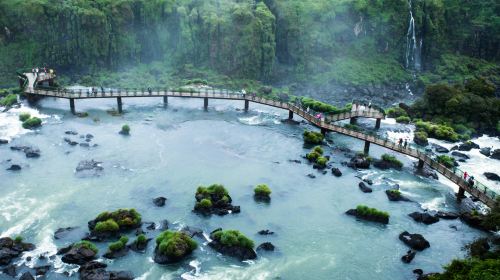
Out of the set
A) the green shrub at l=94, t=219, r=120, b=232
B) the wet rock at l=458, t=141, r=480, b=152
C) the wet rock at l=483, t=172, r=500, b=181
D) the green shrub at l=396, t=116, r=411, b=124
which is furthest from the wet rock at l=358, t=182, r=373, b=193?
the green shrub at l=94, t=219, r=120, b=232

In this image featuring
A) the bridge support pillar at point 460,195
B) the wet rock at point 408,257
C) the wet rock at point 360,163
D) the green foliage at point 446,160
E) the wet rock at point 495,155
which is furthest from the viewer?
the wet rock at point 495,155

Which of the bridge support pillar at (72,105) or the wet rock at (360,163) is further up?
the bridge support pillar at (72,105)

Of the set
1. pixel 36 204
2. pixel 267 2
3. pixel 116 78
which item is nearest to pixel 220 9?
pixel 267 2

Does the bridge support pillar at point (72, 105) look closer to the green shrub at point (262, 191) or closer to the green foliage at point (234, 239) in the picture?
the green shrub at point (262, 191)

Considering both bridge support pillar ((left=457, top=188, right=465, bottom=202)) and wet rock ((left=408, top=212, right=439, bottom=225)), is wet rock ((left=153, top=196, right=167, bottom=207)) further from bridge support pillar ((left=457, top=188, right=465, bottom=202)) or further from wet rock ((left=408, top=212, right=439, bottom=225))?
bridge support pillar ((left=457, top=188, right=465, bottom=202))

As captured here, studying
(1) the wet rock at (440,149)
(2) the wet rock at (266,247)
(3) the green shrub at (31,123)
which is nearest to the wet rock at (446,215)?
(1) the wet rock at (440,149)

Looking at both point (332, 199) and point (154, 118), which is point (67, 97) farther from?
point (332, 199)

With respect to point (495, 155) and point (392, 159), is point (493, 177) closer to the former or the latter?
point (495, 155)
